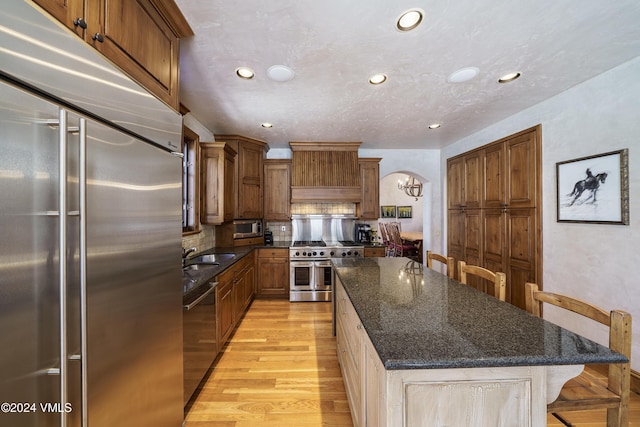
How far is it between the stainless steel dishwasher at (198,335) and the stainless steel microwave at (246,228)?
71.1 inches

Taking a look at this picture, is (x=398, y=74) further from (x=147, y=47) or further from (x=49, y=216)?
(x=49, y=216)

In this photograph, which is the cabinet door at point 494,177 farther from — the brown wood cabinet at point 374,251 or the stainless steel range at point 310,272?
the stainless steel range at point 310,272

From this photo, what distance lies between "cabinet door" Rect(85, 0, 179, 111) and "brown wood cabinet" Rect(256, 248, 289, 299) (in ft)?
9.28

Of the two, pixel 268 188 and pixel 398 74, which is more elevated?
pixel 398 74

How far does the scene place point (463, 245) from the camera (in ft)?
13.3

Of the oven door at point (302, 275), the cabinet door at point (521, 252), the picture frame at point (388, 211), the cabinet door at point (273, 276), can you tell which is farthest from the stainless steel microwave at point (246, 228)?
the picture frame at point (388, 211)

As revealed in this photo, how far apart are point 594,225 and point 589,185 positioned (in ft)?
1.25

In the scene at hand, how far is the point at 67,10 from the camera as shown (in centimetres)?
85

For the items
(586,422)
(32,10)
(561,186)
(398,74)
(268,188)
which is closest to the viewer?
(32,10)

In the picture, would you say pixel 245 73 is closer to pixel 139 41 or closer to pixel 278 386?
pixel 139 41

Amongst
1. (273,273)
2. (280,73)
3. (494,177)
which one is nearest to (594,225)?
(494,177)

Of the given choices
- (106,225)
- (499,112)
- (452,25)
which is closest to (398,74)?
(452,25)

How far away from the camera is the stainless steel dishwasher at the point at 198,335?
1.68 meters

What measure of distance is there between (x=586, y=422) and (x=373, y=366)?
1.91 meters
